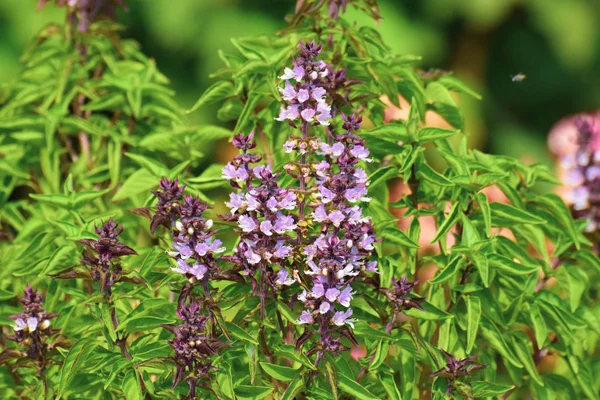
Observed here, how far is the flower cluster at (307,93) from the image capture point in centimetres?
145

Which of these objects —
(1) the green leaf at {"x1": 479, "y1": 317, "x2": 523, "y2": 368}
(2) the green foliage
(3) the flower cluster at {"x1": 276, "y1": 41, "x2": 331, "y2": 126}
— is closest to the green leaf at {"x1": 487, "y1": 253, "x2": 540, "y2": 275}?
(2) the green foliage

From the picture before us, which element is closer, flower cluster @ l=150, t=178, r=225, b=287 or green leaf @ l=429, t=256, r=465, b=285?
flower cluster @ l=150, t=178, r=225, b=287

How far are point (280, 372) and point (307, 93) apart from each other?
456 millimetres

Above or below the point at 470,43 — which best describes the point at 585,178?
below

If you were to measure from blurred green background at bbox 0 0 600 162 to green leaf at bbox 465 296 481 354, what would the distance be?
3.22m

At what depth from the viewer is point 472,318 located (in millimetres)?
1629

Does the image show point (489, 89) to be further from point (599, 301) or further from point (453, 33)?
point (599, 301)

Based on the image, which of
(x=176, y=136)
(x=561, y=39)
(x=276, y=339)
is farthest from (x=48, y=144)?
(x=561, y=39)

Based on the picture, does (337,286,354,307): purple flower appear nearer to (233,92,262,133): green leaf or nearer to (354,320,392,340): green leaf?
(354,320,392,340): green leaf

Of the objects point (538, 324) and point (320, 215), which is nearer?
point (320, 215)

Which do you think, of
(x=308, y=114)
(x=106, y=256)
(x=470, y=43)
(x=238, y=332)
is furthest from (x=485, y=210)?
(x=470, y=43)

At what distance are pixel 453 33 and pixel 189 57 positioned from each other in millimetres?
1882

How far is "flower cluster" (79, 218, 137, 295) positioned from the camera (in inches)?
57.1

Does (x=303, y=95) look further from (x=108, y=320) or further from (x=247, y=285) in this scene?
(x=108, y=320)
